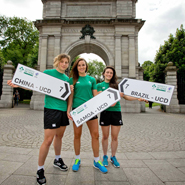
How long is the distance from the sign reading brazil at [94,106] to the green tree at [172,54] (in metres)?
18.1

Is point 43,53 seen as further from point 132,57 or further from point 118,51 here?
point 132,57

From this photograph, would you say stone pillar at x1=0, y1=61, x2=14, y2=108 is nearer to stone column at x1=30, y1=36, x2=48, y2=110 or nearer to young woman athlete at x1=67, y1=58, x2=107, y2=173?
stone column at x1=30, y1=36, x2=48, y2=110

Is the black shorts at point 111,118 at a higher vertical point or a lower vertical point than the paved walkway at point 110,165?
higher

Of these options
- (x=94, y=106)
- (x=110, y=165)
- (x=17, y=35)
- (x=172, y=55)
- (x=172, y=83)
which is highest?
(x=17, y=35)

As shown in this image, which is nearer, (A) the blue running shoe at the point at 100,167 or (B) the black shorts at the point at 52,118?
(B) the black shorts at the point at 52,118

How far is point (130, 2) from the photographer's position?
14312 millimetres

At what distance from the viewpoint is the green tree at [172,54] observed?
1848cm

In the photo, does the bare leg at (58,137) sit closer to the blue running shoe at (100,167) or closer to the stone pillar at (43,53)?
the blue running shoe at (100,167)

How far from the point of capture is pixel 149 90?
2.63m

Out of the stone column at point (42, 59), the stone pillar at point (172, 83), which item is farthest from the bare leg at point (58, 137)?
the stone pillar at point (172, 83)

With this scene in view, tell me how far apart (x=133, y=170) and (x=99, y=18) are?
14783 millimetres

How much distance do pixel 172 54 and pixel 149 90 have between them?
64.6ft

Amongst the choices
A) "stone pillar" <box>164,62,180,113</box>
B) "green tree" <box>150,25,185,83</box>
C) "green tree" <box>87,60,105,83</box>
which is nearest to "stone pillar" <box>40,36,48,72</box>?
"stone pillar" <box>164,62,180,113</box>

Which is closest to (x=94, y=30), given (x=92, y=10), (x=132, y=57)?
(x=92, y=10)
